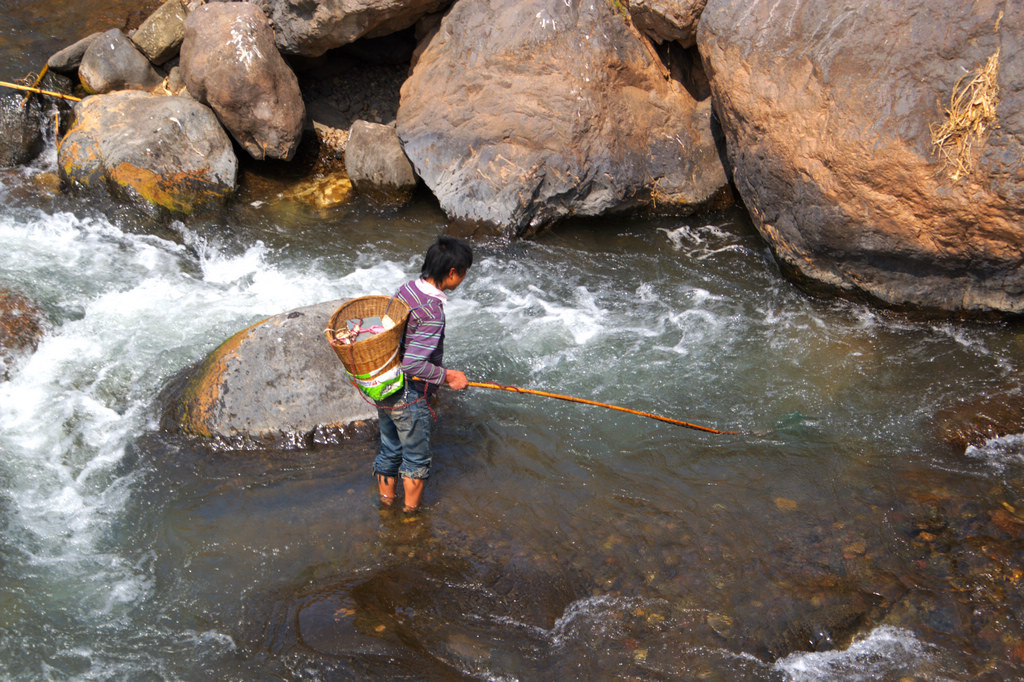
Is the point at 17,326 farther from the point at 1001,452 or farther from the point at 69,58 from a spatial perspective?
the point at 1001,452

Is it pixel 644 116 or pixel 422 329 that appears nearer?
pixel 422 329

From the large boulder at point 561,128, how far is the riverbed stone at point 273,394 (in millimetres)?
2741

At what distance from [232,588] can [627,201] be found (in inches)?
194

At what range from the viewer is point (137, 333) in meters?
5.94

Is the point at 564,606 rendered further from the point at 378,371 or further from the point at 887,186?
the point at 887,186

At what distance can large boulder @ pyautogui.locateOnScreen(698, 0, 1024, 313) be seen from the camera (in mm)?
5168

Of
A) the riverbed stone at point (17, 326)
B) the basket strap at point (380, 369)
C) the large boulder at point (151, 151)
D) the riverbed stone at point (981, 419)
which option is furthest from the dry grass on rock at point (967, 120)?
the riverbed stone at point (17, 326)

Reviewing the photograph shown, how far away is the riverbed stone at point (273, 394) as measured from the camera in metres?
4.77

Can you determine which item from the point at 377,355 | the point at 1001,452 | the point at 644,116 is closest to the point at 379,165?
the point at 644,116

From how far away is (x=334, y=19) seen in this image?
308 inches

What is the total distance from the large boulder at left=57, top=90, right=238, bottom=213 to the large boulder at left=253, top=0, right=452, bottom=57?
1.23 meters

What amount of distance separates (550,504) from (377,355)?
1.45 metres

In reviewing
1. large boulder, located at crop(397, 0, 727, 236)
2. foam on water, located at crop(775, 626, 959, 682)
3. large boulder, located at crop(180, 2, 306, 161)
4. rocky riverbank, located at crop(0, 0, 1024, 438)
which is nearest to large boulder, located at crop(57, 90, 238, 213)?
rocky riverbank, located at crop(0, 0, 1024, 438)

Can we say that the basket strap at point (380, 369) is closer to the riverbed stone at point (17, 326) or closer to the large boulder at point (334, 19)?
the riverbed stone at point (17, 326)
